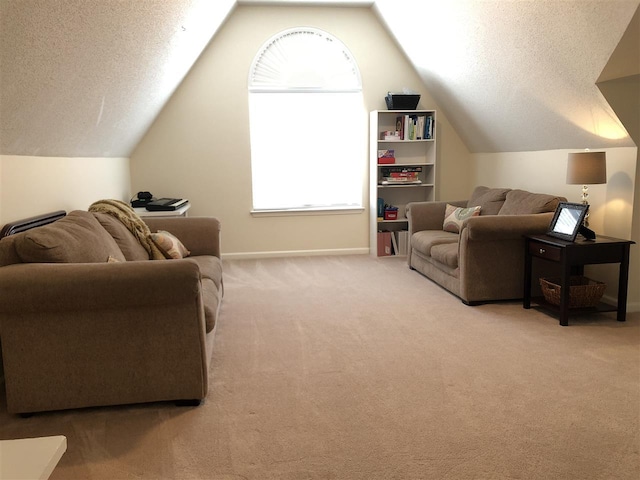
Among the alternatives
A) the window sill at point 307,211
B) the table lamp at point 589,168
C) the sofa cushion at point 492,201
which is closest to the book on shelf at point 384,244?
the window sill at point 307,211

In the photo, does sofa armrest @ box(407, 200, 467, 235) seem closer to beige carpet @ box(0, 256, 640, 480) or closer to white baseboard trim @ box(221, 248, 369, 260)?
white baseboard trim @ box(221, 248, 369, 260)

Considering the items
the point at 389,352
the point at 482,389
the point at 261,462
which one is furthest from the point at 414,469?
the point at 389,352

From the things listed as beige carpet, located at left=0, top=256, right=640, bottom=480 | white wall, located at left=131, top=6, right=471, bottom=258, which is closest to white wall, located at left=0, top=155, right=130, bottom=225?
white wall, located at left=131, top=6, right=471, bottom=258

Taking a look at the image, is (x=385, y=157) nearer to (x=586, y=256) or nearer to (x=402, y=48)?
(x=402, y=48)

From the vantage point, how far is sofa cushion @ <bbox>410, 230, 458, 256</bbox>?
464 centimetres

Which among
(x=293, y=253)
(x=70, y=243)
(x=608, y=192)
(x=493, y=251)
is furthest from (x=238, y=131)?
(x=608, y=192)

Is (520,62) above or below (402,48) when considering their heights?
below

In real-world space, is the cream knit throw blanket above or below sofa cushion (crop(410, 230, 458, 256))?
above

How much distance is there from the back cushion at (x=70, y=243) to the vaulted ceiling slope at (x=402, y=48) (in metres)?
0.56

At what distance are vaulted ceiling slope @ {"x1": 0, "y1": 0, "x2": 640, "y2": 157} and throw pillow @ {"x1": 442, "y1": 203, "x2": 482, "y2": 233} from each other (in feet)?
2.70

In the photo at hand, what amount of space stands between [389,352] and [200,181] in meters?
3.55

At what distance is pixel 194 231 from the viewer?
4.04m

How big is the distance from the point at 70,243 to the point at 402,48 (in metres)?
4.59

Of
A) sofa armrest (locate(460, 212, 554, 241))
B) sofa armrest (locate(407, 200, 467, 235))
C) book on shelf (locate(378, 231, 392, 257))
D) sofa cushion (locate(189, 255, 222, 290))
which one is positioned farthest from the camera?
book on shelf (locate(378, 231, 392, 257))
